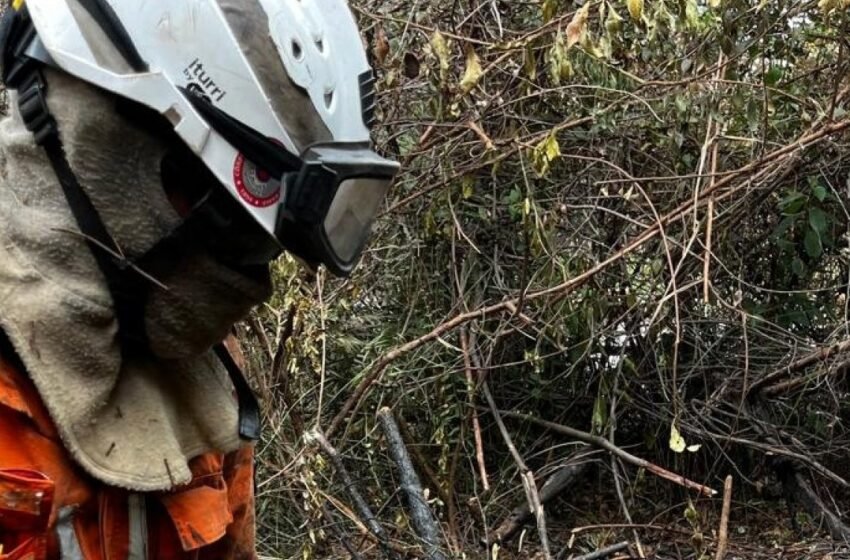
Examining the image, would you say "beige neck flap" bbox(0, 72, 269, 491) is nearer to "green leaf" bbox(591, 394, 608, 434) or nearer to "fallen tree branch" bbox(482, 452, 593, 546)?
"fallen tree branch" bbox(482, 452, 593, 546)

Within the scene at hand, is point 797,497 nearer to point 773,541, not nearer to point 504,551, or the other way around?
point 773,541

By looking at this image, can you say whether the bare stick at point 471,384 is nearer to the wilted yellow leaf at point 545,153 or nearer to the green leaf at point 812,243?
the wilted yellow leaf at point 545,153

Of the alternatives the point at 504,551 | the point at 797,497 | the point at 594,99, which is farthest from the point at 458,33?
the point at 797,497

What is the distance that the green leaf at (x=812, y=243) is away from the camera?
4.51m

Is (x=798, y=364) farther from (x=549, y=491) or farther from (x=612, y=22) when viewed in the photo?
(x=612, y=22)

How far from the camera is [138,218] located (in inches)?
57.6

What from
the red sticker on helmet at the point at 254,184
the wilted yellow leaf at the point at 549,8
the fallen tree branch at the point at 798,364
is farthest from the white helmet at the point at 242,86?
the fallen tree branch at the point at 798,364

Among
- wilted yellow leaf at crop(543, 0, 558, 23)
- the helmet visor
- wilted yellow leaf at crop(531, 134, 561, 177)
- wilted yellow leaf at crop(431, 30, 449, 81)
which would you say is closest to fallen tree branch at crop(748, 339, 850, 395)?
wilted yellow leaf at crop(531, 134, 561, 177)

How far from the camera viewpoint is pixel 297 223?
1.48 m

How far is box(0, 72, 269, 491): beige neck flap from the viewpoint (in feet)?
4.62

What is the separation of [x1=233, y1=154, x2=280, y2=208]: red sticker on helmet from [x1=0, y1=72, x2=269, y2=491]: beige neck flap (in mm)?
97

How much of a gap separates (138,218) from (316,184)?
0.73ft

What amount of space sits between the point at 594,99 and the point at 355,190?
2.86 metres

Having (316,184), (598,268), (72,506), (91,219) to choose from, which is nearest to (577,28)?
(598,268)
